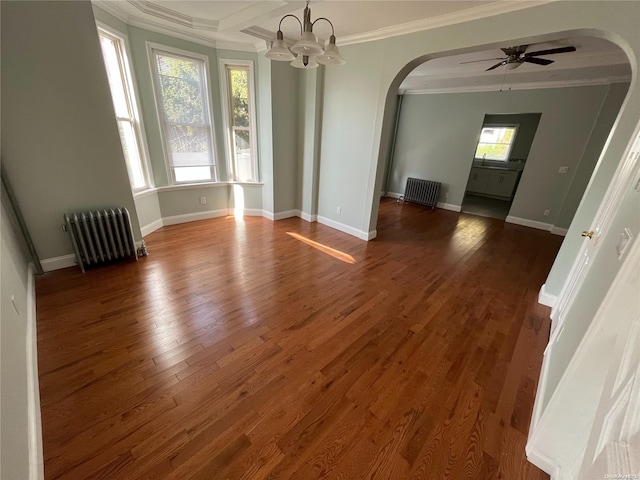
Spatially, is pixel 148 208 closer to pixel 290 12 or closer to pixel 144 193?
pixel 144 193

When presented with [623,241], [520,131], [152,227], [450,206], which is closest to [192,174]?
[152,227]

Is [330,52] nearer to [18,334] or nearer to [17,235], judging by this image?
[18,334]

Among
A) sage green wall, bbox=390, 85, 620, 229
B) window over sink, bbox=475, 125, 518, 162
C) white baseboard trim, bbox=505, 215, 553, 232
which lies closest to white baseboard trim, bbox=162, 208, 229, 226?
sage green wall, bbox=390, 85, 620, 229

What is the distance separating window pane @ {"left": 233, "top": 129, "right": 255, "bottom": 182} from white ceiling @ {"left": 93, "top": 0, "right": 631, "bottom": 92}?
1.24 metres

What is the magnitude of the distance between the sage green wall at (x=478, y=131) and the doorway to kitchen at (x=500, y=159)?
156cm

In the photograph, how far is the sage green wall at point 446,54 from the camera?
145cm

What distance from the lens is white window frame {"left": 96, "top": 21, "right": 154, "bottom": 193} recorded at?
2.97m

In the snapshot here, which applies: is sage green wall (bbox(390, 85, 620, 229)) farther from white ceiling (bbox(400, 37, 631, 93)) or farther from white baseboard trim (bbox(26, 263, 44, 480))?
white baseboard trim (bbox(26, 263, 44, 480))

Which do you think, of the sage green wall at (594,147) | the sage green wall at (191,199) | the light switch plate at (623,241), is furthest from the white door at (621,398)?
the sage green wall at (594,147)

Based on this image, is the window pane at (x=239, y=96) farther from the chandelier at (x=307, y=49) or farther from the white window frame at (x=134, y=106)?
the chandelier at (x=307, y=49)

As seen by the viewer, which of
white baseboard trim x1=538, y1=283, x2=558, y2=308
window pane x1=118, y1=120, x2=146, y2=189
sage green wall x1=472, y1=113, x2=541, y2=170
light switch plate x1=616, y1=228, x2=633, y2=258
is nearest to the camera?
light switch plate x1=616, y1=228, x2=633, y2=258

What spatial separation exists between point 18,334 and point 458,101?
734cm

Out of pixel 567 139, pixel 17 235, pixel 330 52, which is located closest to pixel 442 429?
pixel 330 52

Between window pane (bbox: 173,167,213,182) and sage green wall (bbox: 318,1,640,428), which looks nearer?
sage green wall (bbox: 318,1,640,428)
